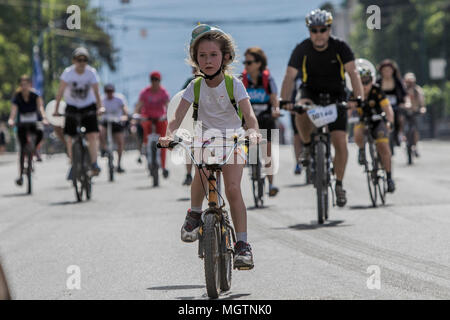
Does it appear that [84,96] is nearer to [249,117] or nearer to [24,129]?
[24,129]

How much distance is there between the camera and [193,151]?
6.71 m

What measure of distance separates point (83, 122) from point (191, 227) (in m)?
8.53

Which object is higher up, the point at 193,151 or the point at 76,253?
the point at 193,151

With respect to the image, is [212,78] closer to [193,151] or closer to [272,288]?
[193,151]

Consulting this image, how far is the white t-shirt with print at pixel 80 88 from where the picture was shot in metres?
15.4

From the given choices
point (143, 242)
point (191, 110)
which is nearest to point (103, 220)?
point (143, 242)

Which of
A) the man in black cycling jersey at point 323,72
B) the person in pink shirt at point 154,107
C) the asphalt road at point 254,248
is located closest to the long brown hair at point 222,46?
the asphalt road at point 254,248

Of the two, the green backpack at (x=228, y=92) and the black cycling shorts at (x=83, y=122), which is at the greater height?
the green backpack at (x=228, y=92)

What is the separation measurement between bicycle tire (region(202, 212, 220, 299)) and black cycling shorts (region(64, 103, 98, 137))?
8963 millimetres

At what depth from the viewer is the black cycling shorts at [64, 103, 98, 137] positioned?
1530cm

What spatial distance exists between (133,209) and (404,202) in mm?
3457

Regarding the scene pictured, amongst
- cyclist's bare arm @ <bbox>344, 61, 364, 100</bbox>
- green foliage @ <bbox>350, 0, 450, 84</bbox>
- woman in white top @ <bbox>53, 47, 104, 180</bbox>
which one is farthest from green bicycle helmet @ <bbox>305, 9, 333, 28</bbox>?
green foliage @ <bbox>350, 0, 450, 84</bbox>

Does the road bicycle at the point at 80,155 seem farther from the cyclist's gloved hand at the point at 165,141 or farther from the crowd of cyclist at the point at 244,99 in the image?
the cyclist's gloved hand at the point at 165,141

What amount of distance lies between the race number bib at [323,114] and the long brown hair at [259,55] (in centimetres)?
271
